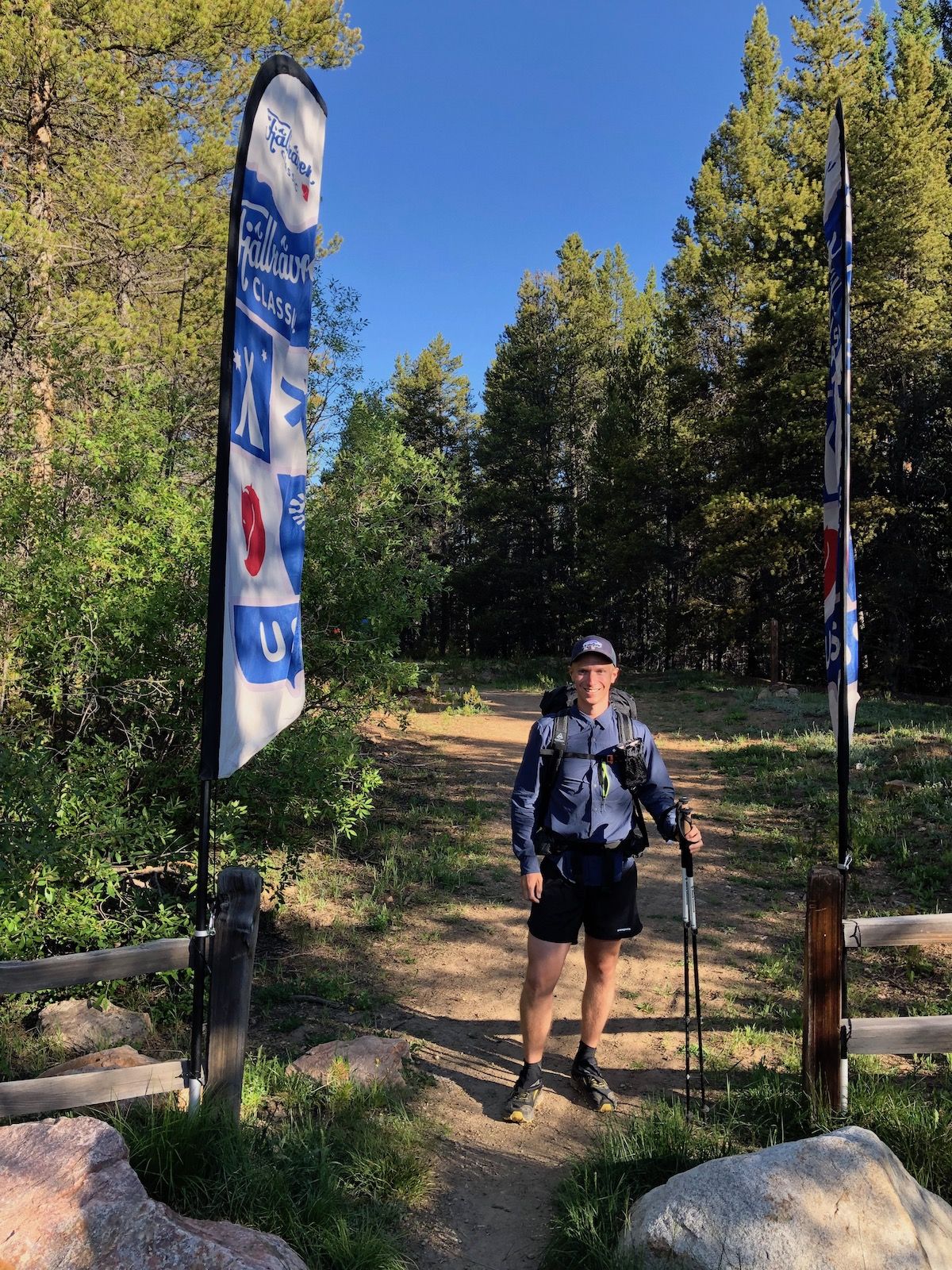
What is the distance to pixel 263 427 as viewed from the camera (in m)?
2.72

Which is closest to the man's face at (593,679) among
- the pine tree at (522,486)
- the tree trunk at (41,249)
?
the tree trunk at (41,249)

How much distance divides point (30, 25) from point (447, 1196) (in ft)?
35.2

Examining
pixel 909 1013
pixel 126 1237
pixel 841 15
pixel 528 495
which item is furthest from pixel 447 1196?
pixel 528 495

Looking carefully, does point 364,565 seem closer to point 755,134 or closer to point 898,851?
point 898,851

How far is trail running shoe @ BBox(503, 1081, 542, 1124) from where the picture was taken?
3465mm

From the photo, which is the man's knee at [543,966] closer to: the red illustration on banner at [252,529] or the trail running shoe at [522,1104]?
the trail running shoe at [522,1104]

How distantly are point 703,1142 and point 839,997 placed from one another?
771 mm

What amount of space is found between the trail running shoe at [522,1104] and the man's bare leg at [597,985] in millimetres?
340

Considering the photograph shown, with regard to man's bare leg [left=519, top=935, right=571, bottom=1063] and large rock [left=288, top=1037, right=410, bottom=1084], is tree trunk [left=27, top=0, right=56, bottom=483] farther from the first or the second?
man's bare leg [left=519, top=935, right=571, bottom=1063]

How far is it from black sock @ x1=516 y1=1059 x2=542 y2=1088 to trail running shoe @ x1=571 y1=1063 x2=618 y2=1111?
0.24 meters

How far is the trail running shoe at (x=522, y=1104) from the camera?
3.46 m

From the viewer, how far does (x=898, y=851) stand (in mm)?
7086

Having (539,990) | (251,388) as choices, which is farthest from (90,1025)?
Answer: (251,388)

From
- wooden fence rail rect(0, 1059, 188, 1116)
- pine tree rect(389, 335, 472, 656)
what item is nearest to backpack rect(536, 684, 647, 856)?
wooden fence rail rect(0, 1059, 188, 1116)
